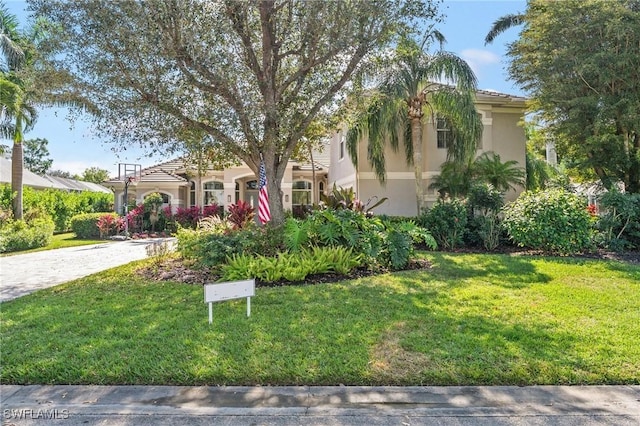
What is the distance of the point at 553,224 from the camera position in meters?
10.6

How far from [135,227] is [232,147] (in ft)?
44.4

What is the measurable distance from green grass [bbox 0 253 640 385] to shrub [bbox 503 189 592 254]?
123 inches

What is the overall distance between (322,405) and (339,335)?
4.68 feet

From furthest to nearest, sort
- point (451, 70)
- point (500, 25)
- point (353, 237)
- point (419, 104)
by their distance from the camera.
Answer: point (500, 25), point (419, 104), point (451, 70), point (353, 237)

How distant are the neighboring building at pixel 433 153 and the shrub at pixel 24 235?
1354 centimetres

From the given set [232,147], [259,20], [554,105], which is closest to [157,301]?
[232,147]

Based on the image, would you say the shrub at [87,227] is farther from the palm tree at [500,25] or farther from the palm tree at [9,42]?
the palm tree at [500,25]

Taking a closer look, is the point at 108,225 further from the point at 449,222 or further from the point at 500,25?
the point at 500,25

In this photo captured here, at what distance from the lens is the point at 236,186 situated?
22984 mm

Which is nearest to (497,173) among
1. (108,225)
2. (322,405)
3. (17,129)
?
(322,405)

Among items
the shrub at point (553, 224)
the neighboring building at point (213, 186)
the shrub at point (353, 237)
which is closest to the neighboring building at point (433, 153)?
the neighboring building at point (213, 186)

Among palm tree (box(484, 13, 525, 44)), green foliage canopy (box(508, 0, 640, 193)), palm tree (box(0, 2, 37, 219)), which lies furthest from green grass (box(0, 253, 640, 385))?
palm tree (box(484, 13, 525, 44))

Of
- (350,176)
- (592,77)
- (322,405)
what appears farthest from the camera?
(350,176)

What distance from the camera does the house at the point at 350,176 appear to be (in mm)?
17094
